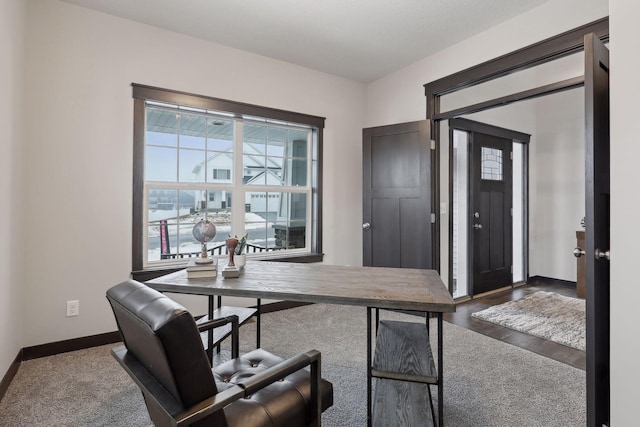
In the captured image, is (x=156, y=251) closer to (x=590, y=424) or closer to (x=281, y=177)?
(x=281, y=177)

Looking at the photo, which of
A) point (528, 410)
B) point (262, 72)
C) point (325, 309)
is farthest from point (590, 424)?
point (262, 72)

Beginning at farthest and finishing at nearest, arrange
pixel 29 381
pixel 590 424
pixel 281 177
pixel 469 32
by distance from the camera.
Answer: pixel 281 177, pixel 469 32, pixel 29 381, pixel 590 424

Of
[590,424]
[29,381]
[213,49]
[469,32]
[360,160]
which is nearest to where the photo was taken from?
[590,424]

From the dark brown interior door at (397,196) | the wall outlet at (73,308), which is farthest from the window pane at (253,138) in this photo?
the wall outlet at (73,308)

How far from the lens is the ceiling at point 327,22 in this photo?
2.63m

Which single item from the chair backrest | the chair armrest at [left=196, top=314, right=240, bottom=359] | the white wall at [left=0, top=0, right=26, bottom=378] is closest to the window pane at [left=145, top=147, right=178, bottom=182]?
the white wall at [left=0, top=0, right=26, bottom=378]

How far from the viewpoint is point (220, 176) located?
3432mm

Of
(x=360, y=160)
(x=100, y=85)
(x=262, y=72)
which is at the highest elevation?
(x=262, y=72)

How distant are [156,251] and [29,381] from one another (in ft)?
4.13

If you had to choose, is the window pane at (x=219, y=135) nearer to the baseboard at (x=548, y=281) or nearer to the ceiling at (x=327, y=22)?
the ceiling at (x=327, y=22)

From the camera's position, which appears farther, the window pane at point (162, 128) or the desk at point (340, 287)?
the window pane at point (162, 128)

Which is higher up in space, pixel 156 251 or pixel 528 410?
pixel 156 251

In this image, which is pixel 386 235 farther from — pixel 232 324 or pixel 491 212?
pixel 232 324

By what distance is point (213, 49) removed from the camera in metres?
3.26
